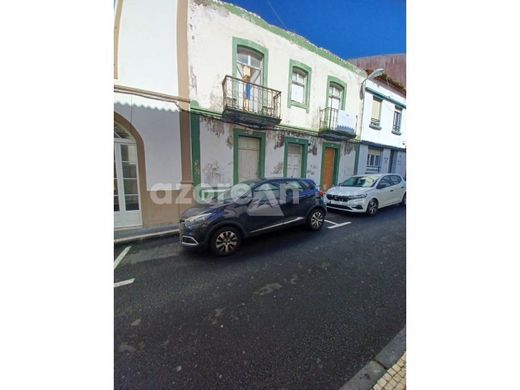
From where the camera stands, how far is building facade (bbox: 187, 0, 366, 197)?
620 cm

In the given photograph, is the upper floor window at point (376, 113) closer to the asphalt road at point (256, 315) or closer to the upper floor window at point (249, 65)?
the upper floor window at point (249, 65)

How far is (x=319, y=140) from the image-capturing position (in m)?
9.21

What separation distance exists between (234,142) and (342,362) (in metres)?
6.39

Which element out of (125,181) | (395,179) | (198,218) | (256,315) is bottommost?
(256,315)

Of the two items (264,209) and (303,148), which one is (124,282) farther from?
(303,148)

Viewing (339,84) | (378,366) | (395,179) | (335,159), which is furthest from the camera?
(335,159)

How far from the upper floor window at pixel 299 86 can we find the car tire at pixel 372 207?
16.9 feet

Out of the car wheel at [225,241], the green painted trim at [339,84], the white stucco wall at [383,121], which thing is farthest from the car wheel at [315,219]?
the white stucco wall at [383,121]

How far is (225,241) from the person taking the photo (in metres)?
3.78

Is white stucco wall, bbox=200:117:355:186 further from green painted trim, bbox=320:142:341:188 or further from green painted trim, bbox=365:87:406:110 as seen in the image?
green painted trim, bbox=365:87:406:110

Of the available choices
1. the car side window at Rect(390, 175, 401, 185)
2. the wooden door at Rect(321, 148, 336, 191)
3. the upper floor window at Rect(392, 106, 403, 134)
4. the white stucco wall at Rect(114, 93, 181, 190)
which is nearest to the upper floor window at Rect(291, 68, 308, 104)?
the wooden door at Rect(321, 148, 336, 191)

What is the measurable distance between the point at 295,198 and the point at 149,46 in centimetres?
587

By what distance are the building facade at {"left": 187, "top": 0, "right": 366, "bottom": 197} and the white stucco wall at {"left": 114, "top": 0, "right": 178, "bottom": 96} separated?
1.89 ft

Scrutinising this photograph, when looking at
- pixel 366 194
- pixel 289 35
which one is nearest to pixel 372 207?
pixel 366 194
